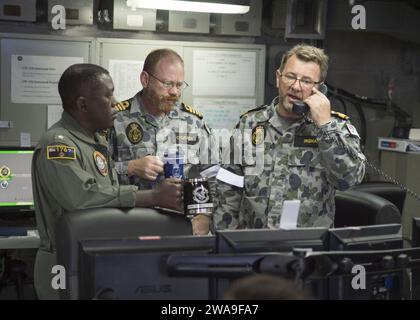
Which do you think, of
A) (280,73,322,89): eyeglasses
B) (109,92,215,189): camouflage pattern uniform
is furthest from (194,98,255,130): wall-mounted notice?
(280,73,322,89): eyeglasses

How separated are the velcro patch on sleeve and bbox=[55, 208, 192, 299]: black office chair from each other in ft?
1.77

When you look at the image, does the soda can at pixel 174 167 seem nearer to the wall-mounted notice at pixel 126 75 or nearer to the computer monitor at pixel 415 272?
the computer monitor at pixel 415 272

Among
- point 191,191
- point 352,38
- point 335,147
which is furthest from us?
point 352,38

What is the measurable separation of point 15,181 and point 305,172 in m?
1.91

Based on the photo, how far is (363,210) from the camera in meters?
3.29

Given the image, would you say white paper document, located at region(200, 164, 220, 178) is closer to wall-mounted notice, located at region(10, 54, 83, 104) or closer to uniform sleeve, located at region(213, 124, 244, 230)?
uniform sleeve, located at region(213, 124, 244, 230)

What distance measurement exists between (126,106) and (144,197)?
666 millimetres

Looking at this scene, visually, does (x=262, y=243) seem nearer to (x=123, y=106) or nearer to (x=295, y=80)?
(x=295, y=80)

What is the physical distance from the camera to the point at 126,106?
2637 mm

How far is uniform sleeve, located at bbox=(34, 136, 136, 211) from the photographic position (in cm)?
199

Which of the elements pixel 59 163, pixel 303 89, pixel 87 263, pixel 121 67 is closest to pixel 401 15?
pixel 121 67

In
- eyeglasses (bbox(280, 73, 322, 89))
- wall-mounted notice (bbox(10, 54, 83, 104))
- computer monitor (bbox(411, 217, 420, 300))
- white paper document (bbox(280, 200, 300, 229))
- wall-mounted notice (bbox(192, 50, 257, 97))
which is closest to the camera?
white paper document (bbox(280, 200, 300, 229))

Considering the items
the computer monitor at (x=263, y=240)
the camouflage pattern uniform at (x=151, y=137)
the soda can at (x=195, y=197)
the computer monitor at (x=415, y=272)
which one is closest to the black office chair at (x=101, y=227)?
the computer monitor at (x=263, y=240)

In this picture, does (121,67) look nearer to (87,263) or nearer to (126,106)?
(126,106)
